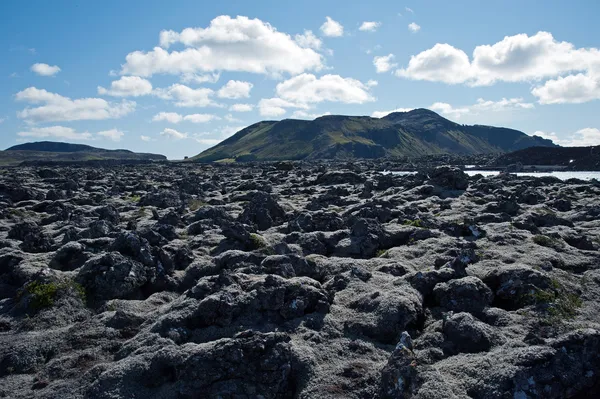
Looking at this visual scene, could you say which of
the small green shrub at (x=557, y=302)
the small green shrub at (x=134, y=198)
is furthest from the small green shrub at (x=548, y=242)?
the small green shrub at (x=134, y=198)

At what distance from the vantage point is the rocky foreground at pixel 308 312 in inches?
543

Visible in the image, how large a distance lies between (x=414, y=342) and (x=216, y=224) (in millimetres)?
23766

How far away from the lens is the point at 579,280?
884 inches

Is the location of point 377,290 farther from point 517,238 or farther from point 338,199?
point 338,199

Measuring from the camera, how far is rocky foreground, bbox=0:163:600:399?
1379 centimetres

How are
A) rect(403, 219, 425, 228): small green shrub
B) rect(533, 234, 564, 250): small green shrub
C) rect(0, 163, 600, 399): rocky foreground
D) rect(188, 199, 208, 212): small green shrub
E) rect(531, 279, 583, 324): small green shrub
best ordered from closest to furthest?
rect(0, 163, 600, 399): rocky foreground, rect(531, 279, 583, 324): small green shrub, rect(533, 234, 564, 250): small green shrub, rect(403, 219, 425, 228): small green shrub, rect(188, 199, 208, 212): small green shrub

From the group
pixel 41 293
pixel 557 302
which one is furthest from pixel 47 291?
pixel 557 302

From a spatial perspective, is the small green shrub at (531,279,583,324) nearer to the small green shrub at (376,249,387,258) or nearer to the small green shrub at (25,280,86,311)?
the small green shrub at (376,249,387,258)

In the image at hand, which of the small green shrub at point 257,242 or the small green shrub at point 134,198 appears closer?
the small green shrub at point 257,242

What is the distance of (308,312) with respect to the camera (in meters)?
18.8

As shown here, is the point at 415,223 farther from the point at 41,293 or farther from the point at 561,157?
the point at 561,157

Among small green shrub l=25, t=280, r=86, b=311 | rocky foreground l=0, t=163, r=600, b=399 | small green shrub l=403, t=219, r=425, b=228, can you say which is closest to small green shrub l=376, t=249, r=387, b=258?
rocky foreground l=0, t=163, r=600, b=399

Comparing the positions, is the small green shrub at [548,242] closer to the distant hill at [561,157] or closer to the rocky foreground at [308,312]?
the rocky foreground at [308,312]

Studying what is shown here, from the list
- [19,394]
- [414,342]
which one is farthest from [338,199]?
[19,394]
